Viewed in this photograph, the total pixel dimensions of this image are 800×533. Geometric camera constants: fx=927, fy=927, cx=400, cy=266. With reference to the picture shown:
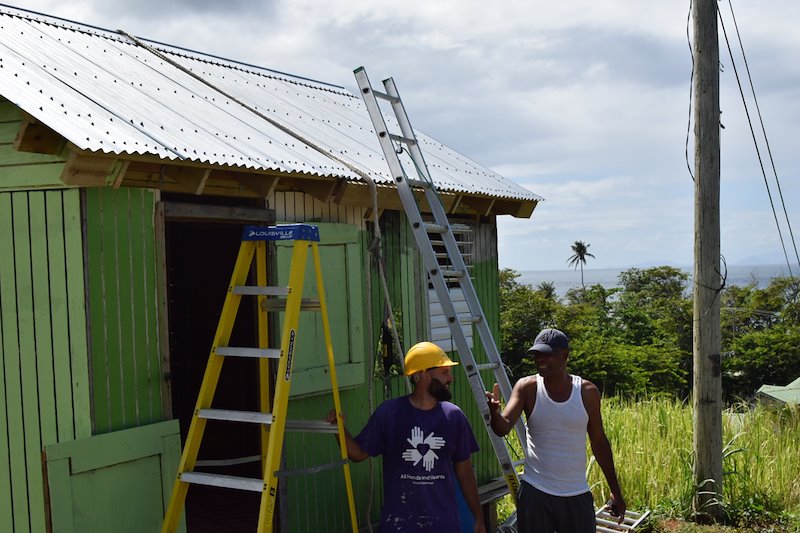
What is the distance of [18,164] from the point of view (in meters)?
5.09

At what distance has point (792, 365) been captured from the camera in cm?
3028

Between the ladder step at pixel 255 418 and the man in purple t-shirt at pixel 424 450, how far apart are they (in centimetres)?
74

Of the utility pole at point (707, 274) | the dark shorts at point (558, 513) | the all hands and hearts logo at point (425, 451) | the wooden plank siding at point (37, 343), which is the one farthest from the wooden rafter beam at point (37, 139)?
the utility pole at point (707, 274)

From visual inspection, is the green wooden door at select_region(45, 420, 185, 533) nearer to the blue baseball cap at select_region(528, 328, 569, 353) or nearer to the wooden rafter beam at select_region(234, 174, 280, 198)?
the wooden rafter beam at select_region(234, 174, 280, 198)

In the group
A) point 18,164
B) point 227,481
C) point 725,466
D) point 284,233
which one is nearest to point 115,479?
point 227,481

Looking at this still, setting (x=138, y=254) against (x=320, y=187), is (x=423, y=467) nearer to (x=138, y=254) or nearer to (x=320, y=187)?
(x=138, y=254)

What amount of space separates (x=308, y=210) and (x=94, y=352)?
7.40 feet

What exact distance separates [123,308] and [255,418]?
1.01 m

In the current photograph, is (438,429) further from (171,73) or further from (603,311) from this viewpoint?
(603,311)

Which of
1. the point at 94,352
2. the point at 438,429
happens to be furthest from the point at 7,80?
the point at 438,429

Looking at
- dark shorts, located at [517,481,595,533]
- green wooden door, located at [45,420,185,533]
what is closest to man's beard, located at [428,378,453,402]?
Answer: dark shorts, located at [517,481,595,533]

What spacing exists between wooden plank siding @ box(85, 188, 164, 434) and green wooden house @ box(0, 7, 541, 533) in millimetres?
10

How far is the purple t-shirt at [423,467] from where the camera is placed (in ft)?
14.5

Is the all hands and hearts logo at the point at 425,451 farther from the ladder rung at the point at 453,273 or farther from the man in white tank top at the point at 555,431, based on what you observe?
the ladder rung at the point at 453,273
